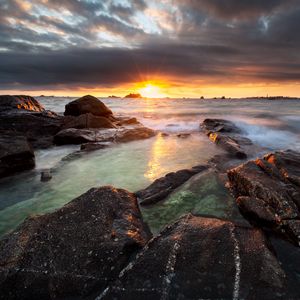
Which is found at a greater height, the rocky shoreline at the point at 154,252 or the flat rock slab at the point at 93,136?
the rocky shoreline at the point at 154,252

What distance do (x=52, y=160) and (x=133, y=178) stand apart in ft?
14.6

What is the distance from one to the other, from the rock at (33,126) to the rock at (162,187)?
890 cm

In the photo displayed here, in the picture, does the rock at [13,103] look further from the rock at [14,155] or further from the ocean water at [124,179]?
the rock at [14,155]

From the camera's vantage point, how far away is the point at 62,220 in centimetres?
468

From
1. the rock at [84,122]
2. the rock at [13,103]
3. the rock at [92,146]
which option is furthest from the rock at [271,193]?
the rock at [13,103]

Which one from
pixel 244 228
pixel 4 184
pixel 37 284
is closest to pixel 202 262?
pixel 244 228

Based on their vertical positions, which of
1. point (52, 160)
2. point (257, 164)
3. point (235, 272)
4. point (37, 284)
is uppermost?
point (257, 164)

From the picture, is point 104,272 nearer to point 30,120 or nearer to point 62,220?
point 62,220

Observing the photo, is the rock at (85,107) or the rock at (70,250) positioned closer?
the rock at (70,250)

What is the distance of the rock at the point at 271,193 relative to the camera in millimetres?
4785

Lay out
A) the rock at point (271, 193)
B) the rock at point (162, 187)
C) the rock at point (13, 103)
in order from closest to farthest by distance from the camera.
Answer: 1. the rock at point (271, 193)
2. the rock at point (162, 187)
3. the rock at point (13, 103)

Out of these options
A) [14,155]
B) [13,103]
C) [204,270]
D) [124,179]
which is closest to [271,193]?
[204,270]

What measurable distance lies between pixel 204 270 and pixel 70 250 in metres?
1.95

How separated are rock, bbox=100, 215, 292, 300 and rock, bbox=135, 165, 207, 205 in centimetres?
231
